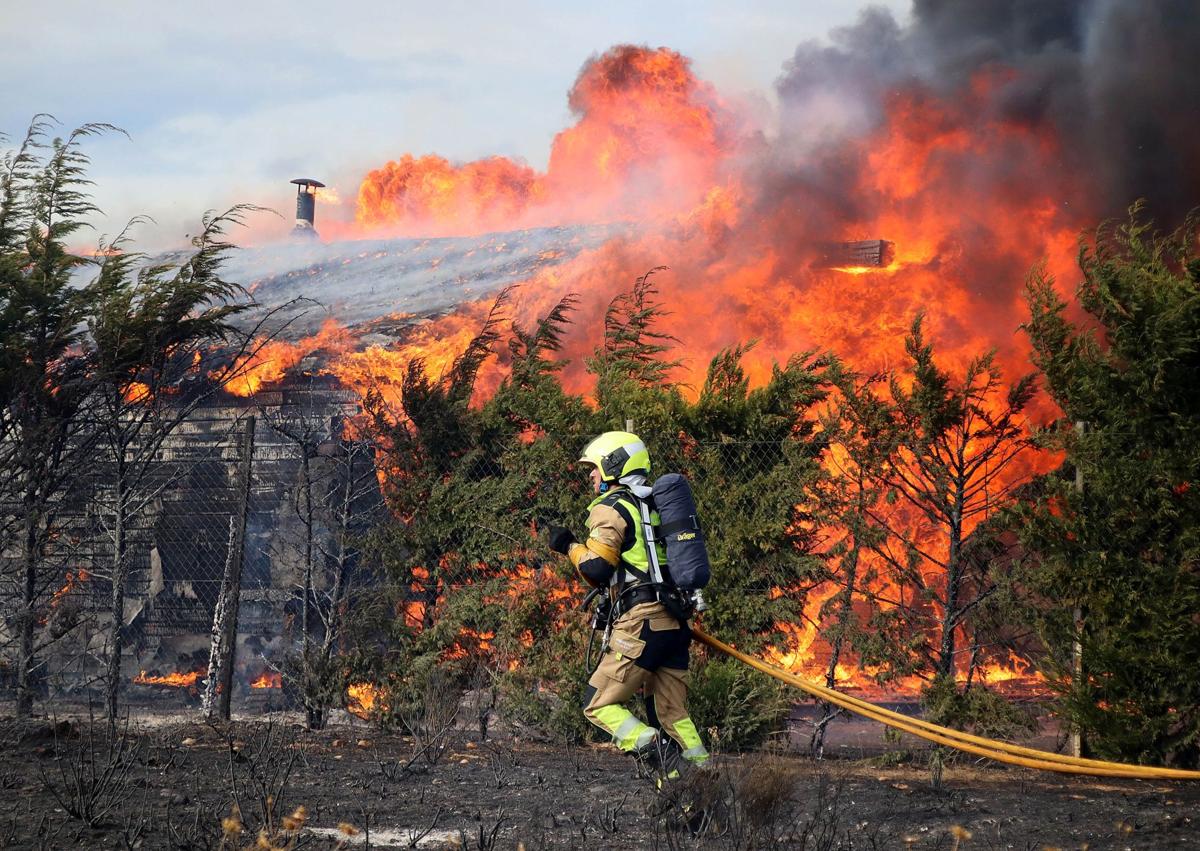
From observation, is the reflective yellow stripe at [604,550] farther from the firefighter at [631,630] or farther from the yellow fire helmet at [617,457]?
the yellow fire helmet at [617,457]

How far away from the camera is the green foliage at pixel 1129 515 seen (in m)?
6.18

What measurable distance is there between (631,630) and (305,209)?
81.6 ft

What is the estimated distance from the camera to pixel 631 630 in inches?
213

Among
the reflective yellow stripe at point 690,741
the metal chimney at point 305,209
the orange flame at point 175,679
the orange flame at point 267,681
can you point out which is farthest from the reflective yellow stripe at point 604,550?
the metal chimney at point 305,209

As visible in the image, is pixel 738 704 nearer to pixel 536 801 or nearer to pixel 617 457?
pixel 536 801

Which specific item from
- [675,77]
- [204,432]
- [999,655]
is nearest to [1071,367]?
[999,655]

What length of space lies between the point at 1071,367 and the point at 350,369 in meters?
12.8

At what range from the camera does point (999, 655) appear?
7.07 metres

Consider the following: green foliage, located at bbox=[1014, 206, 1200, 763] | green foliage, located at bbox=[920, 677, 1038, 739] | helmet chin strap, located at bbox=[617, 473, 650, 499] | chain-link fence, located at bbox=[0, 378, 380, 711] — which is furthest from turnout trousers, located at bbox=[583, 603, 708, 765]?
chain-link fence, located at bbox=[0, 378, 380, 711]

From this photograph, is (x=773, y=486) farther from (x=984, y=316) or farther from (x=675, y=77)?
(x=675, y=77)

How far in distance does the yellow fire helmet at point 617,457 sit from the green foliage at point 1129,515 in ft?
8.71

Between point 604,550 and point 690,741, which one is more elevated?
point 604,550

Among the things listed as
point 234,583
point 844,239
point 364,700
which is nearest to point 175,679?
point 234,583

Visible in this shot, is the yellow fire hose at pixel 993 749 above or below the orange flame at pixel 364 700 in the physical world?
above
